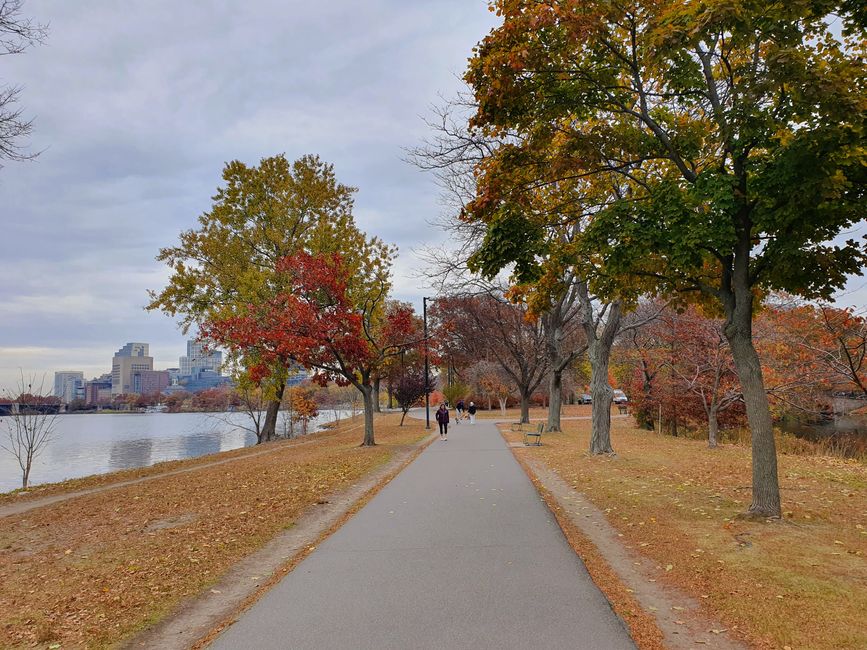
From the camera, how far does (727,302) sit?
841 cm

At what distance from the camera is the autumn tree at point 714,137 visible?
21.3 feet

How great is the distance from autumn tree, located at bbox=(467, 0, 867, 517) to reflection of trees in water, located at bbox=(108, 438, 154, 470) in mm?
24490

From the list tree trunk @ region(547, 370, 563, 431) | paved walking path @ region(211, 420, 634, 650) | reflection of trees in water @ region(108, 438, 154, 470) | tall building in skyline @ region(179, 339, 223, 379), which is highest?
tall building in skyline @ region(179, 339, 223, 379)

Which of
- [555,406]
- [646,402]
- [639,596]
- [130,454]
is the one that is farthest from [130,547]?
[130,454]

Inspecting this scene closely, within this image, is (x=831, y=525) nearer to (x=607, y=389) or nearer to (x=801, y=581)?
(x=801, y=581)

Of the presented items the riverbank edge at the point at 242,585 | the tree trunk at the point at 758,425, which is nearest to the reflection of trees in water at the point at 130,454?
the riverbank edge at the point at 242,585

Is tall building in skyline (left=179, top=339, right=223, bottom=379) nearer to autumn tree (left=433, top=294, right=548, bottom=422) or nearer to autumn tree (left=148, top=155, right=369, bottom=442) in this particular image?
autumn tree (left=148, top=155, right=369, bottom=442)

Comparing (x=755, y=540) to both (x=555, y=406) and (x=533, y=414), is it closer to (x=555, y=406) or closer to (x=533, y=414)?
(x=555, y=406)

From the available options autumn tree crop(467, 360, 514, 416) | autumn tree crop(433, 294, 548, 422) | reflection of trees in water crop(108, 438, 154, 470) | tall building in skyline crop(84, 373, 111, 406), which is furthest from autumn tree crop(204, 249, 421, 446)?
tall building in skyline crop(84, 373, 111, 406)

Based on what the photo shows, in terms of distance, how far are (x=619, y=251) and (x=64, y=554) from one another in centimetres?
839

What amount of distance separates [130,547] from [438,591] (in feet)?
15.0

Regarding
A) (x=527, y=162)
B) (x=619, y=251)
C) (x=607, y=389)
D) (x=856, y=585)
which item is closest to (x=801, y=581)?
(x=856, y=585)

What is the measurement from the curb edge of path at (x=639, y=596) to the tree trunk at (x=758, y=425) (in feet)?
6.81

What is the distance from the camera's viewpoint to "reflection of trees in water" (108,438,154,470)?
27.2 metres
